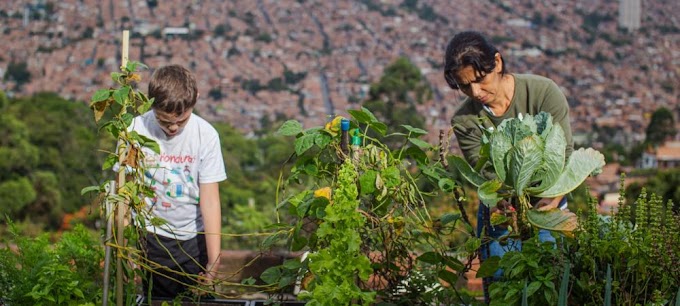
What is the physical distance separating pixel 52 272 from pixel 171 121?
0.55 metres

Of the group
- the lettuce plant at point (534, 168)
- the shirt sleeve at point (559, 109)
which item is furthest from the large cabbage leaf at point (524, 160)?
the shirt sleeve at point (559, 109)

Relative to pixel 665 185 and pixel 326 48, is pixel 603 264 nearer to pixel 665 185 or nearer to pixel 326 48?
pixel 665 185

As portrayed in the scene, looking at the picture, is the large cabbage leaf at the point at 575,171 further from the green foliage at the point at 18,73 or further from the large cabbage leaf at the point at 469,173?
the green foliage at the point at 18,73

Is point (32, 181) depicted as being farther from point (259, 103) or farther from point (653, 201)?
point (653, 201)

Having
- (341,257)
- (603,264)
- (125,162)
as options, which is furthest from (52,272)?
(603,264)

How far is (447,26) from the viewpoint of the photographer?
34.4m

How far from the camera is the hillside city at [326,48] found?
26953 millimetres

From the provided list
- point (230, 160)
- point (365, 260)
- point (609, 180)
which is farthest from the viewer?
point (609, 180)

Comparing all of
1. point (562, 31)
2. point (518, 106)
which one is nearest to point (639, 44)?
point (562, 31)

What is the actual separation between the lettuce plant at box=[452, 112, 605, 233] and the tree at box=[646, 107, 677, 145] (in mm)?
21396

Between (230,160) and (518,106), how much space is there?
467 inches

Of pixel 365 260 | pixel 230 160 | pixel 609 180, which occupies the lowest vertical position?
pixel 609 180

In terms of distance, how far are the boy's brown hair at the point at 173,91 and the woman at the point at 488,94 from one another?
25.5 inches

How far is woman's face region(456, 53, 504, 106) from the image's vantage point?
211 centimetres
